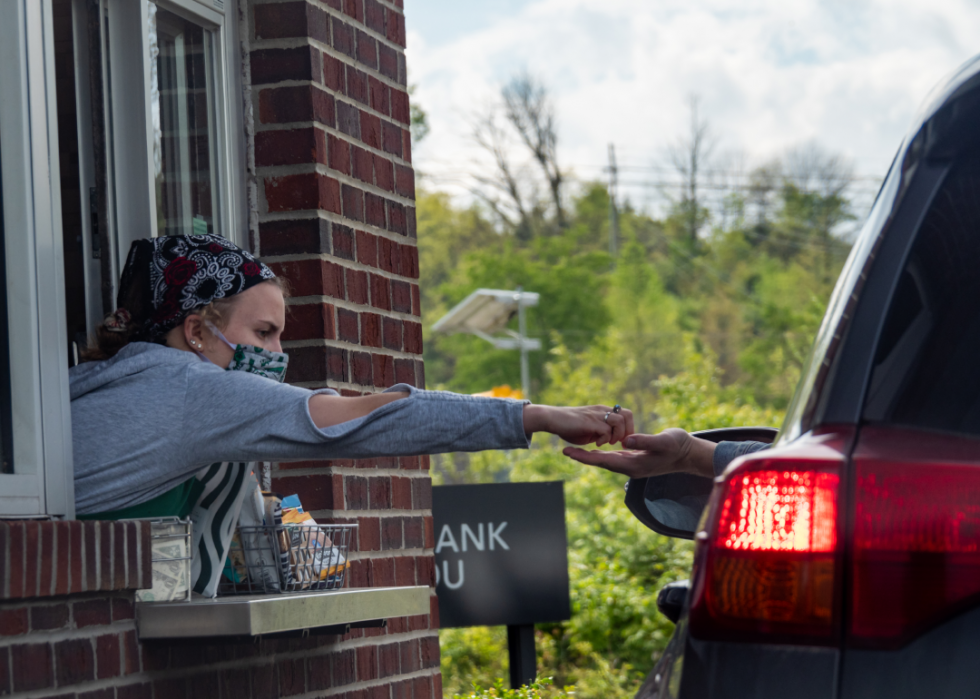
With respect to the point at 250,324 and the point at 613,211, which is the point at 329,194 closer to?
the point at 250,324

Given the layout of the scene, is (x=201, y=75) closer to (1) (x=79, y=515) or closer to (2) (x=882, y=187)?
(1) (x=79, y=515)

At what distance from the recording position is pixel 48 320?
102 inches

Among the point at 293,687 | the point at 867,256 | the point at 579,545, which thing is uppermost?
the point at 867,256

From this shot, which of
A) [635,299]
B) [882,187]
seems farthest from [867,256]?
[635,299]

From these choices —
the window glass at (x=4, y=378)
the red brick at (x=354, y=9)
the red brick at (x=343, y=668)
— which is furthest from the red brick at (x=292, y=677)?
the red brick at (x=354, y=9)

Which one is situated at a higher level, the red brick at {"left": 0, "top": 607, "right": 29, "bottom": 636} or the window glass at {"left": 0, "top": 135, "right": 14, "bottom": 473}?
the window glass at {"left": 0, "top": 135, "right": 14, "bottom": 473}

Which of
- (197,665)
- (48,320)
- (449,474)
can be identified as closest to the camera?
(48,320)

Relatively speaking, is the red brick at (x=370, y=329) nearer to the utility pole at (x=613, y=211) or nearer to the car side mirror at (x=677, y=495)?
the car side mirror at (x=677, y=495)

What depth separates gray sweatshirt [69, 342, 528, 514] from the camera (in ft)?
7.59

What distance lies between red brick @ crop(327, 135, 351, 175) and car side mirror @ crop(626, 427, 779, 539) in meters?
1.68

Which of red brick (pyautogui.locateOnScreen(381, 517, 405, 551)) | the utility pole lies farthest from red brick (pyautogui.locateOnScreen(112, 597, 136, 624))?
the utility pole

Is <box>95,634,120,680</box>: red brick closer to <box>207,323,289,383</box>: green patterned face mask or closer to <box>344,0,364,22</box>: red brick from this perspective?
<box>207,323,289,383</box>: green patterned face mask

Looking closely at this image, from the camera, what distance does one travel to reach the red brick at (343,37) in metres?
3.93

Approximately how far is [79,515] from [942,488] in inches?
73.1
